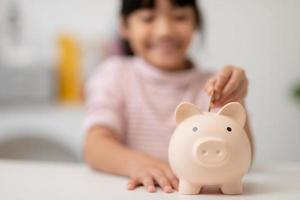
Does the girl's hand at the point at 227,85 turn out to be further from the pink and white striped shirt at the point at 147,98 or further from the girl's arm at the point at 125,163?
the pink and white striped shirt at the point at 147,98

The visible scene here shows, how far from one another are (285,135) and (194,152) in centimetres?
90

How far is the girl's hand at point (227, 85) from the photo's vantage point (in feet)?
1.68

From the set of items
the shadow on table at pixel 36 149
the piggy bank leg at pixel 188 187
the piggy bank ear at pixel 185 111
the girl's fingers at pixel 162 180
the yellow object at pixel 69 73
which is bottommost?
the shadow on table at pixel 36 149

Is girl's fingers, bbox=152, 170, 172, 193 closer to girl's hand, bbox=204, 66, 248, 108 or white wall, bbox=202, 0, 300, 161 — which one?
girl's hand, bbox=204, 66, 248, 108

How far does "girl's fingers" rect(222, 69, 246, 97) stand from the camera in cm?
52

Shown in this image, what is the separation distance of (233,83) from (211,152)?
105 millimetres

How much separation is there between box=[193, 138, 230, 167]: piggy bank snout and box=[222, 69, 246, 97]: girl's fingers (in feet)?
0.30

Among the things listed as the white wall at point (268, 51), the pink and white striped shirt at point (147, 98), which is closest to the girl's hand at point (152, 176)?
the pink and white striped shirt at point (147, 98)

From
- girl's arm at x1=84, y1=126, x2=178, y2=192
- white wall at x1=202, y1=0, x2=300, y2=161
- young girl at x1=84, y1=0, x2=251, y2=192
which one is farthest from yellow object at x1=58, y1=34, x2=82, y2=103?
girl's arm at x1=84, y1=126, x2=178, y2=192

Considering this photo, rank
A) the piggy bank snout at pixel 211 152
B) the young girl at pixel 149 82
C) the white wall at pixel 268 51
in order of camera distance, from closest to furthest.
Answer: the piggy bank snout at pixel 211 152, the young girl at pixel 149 82, the white wall at pixel 268 51

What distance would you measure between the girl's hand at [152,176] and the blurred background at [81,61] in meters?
0.54

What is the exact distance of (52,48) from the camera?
150 cm

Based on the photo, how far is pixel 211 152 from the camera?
0.44m

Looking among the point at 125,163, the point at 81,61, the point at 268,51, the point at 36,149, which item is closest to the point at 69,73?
the point at 81,61
